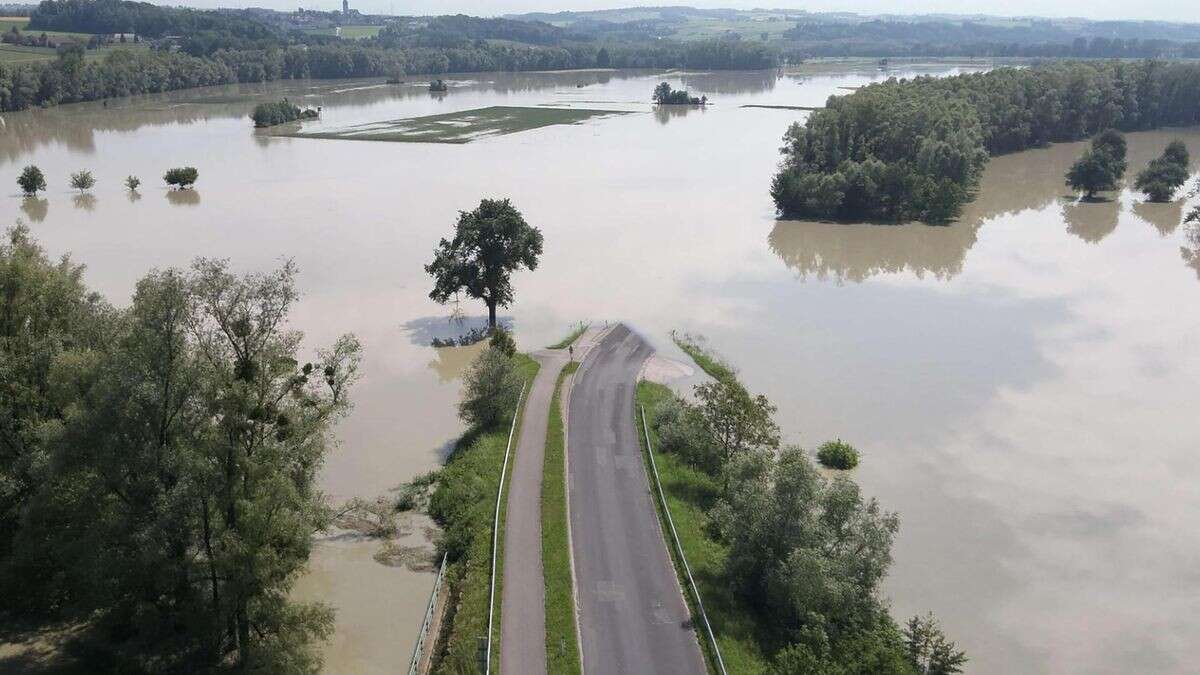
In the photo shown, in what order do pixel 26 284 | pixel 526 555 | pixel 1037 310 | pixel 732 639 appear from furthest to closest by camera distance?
pixel 1037 310 → pixel 526 555 → pixel 26 284 → pixel 732 639

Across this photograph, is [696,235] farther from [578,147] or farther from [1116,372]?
[578,147]

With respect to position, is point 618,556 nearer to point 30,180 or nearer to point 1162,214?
point 1162,214

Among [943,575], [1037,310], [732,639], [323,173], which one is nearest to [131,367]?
[732,639]

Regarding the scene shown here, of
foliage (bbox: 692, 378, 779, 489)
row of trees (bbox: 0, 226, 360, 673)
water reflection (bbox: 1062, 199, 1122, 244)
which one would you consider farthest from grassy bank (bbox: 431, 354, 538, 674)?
water reflection (bbox: 1062, 199, 1122, 244)

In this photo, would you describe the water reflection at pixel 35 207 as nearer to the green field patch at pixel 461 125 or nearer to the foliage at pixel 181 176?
the foliage at pixel 181 176

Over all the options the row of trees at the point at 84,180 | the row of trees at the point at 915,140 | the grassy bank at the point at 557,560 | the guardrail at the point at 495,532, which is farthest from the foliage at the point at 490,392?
the row of trees at the point at 84,180

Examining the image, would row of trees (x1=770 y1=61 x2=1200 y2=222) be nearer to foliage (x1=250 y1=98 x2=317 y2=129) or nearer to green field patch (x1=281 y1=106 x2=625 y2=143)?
green field patch (x1=281 y1=106 x2=625 y2=143)
